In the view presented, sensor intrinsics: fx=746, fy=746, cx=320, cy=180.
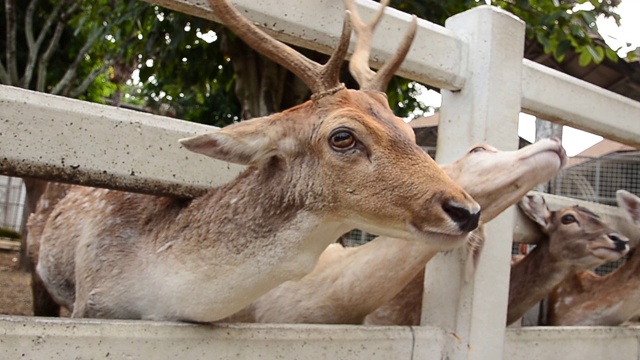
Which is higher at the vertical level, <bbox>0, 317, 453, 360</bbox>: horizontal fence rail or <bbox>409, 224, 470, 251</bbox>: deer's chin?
<bbox>409, 224, 470, 251</bbox>: deer's chin

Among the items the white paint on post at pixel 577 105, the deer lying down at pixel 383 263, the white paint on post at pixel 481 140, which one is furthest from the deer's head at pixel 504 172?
the white paint on post at pixel 577 105

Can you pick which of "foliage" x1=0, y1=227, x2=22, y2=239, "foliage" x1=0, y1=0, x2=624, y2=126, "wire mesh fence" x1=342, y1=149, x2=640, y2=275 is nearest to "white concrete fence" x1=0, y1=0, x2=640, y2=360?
"foliage" x1=0, y1=0, x2=624, y2=126

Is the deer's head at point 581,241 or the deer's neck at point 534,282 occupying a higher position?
the deer's head at point 581,241

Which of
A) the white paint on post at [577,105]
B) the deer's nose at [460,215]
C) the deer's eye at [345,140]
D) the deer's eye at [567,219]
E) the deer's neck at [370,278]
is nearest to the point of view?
the deer's nose at [460,215]

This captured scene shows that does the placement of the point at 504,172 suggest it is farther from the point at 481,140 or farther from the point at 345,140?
the point at 345,140

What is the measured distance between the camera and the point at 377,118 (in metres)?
2.71

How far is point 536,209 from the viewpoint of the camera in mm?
4211

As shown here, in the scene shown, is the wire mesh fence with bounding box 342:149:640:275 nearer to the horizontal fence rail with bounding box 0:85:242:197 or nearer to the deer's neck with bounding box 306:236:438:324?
the deer's neck with bounding box 306:236:438:324

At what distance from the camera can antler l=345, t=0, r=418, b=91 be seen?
296 centimetres

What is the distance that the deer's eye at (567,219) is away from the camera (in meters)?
4.42

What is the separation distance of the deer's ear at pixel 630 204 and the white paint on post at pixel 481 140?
147cm

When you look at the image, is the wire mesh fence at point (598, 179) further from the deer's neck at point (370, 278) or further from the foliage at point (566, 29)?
the deer's neck at point (370, 278)

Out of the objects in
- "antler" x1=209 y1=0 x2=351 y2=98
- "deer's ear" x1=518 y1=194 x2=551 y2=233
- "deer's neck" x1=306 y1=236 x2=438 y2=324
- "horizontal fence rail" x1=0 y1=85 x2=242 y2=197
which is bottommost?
"deer's neck" x1=306 y1=236 x2=438 y2=324

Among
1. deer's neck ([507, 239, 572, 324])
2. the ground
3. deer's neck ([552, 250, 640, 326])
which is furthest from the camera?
the ground
